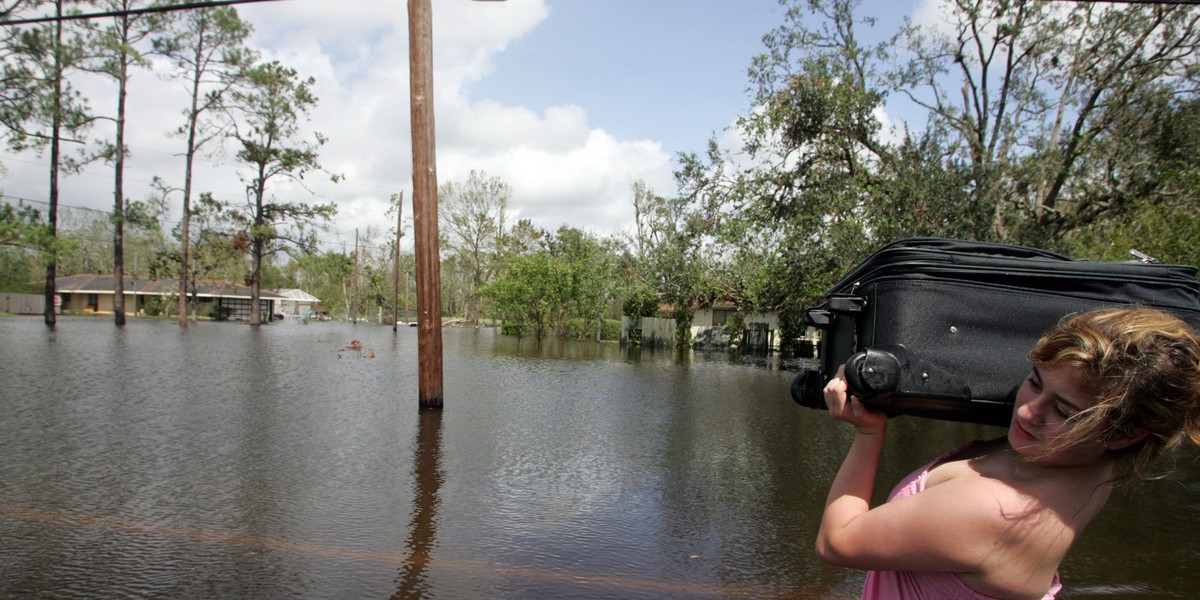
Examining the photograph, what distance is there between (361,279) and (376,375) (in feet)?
274

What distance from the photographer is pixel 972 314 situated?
155 cm

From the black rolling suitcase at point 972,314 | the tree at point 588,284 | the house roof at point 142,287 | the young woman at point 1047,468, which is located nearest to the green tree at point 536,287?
the tree at point 588,284

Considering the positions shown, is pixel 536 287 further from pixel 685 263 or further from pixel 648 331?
pixel 685 263

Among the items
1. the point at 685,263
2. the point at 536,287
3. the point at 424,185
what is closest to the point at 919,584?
the point at 424,185

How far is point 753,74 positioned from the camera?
17.4 metres

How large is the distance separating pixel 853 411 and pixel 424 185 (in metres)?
8.58

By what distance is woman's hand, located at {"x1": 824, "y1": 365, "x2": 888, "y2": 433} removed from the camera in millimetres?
1504

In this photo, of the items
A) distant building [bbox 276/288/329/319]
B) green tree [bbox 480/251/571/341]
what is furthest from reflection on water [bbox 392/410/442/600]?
distant building [bbox 276/288/329/319]

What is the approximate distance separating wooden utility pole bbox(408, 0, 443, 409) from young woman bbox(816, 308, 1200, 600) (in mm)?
8246

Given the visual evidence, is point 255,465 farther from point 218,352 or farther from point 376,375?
point 218,352

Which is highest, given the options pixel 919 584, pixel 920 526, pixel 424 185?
pixel 424 185

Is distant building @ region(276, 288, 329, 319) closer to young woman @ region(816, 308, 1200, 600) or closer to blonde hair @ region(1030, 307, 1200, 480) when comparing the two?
young woman @ region(816, 308, 1200, 600)

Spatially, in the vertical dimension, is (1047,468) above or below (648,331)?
above

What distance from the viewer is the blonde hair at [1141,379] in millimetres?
1183
